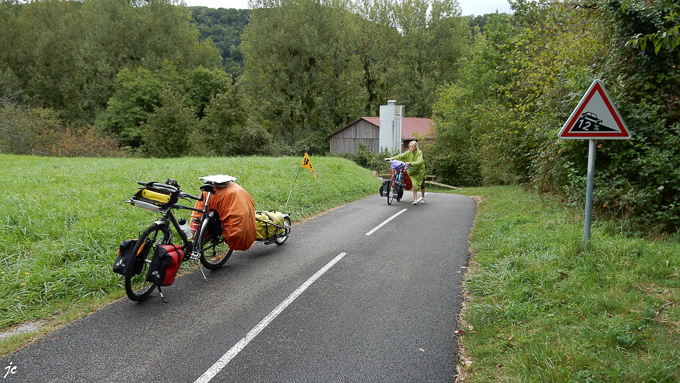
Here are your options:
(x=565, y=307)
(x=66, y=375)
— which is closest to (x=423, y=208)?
(x=565, y=307)

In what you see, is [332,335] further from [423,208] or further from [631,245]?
[423,208]

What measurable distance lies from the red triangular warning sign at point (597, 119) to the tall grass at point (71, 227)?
6.12 m

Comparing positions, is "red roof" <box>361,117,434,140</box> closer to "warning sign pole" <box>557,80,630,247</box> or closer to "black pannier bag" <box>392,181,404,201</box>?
"black pannier bag" <box>392,181,404,201</box>

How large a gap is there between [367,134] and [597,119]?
41000mm

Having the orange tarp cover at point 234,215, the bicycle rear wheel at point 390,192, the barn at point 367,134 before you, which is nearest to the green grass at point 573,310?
the orange tarp cover at point 234,215

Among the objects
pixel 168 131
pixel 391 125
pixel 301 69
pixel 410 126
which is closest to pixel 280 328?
pixel 168 131

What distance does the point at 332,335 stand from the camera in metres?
4.00

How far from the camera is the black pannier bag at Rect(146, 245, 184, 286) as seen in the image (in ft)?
15.0

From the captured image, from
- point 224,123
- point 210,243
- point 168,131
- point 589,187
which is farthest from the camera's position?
point 224,123

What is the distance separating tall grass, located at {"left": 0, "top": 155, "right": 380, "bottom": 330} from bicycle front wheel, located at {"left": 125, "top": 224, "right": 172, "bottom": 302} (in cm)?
27

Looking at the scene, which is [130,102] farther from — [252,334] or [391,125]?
[252,334]

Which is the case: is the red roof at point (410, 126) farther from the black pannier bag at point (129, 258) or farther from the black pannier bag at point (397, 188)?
the black pannier bag at point (129, 258)

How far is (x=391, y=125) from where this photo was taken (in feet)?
139

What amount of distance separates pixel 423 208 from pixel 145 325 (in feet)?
29.3
